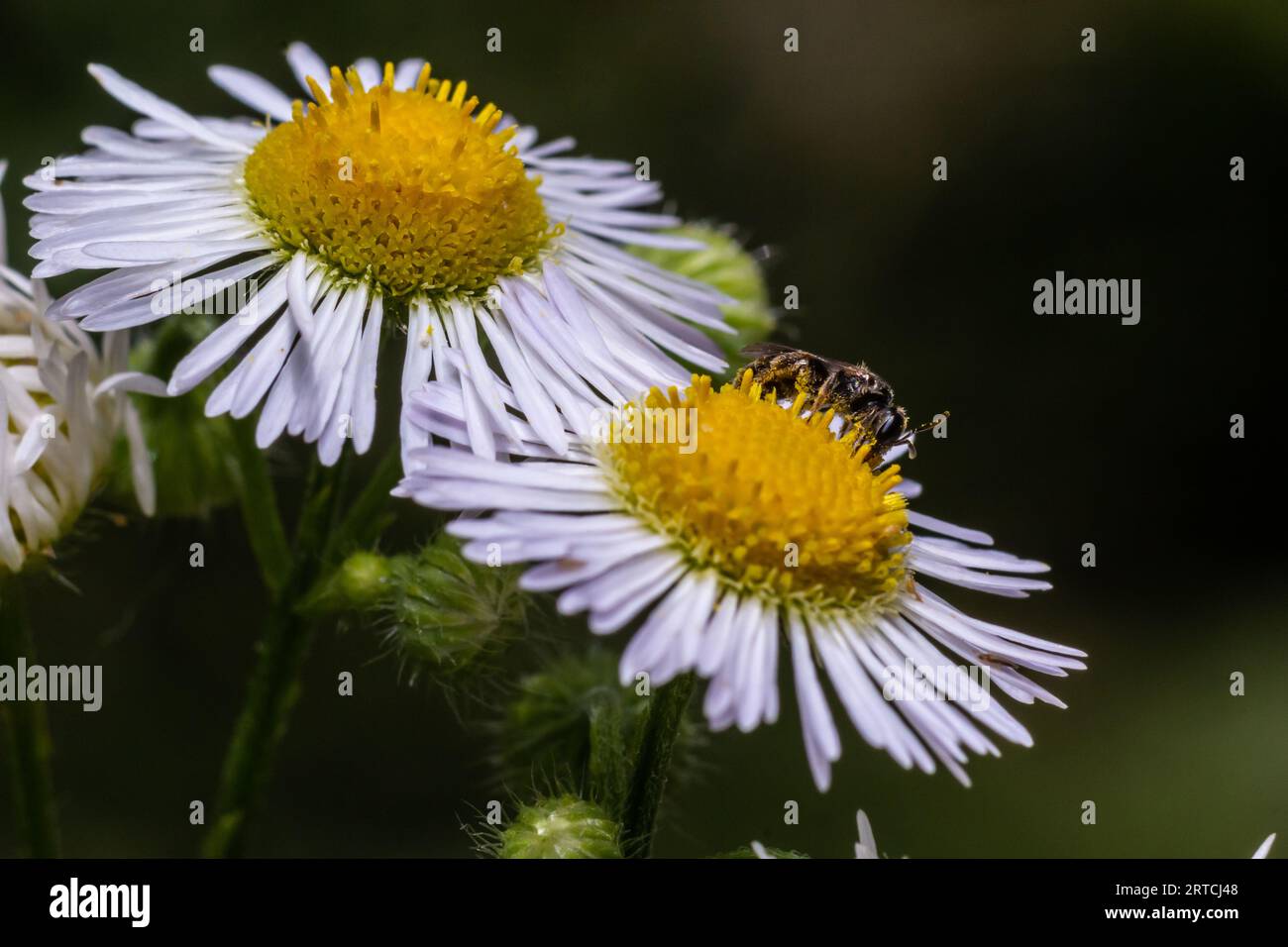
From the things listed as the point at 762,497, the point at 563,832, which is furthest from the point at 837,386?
the point at 563,832

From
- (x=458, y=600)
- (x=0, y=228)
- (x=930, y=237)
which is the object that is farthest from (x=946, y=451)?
(x=0, y=228)

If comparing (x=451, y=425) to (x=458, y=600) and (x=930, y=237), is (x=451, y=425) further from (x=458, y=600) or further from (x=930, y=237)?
(x=930, y=237)

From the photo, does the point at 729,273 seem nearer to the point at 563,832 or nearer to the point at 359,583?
the point at 359,583

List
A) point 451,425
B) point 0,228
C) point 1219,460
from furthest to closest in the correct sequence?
point 1219,460
point 0,228
point 451,425

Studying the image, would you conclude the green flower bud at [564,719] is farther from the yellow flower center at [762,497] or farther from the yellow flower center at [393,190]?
the yellow flower center at [393,190]

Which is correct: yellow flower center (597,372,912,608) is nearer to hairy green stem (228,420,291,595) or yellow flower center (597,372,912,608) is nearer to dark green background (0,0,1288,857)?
hairy green stem (228,420,291,595)

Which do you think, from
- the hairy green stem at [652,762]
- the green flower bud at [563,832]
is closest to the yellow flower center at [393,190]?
the hairy green stem at [652,762]
